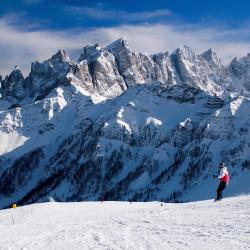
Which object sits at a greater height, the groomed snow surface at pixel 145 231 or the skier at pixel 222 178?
the skier at pixel 222 178

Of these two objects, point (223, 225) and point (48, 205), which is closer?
point (223, 225)

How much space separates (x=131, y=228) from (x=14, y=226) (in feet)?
35.4

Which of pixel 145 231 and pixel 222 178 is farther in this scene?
pixel 222 178

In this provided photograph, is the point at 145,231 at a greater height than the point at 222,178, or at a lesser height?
lesser

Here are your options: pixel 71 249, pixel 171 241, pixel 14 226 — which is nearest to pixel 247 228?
pixel 171 241

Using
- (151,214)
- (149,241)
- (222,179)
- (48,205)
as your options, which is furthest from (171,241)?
(48,205)

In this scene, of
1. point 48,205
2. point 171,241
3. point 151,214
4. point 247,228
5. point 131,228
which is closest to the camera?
point 171,241

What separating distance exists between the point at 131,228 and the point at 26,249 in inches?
206

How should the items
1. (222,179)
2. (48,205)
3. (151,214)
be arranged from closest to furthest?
1. (151,214)
2. (222,179)
3. (48,205)

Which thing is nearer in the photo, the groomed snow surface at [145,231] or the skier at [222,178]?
the groomed snow surface at [145,231]

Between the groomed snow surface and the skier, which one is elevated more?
the skier

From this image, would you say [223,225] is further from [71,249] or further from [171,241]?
[71,249]

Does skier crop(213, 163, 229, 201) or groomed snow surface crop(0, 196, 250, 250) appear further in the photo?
skier crop(213, 163, 229, 201)

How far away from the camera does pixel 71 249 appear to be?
23.5m
